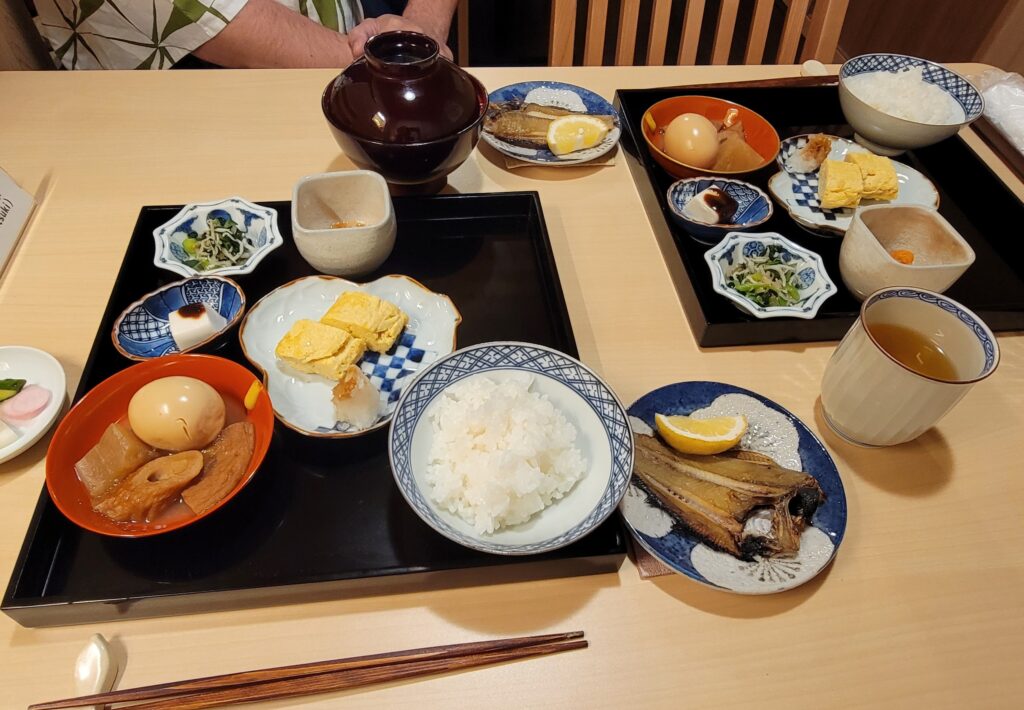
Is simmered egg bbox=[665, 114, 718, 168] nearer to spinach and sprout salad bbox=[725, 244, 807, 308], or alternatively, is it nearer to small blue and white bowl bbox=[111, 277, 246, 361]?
spinach and sprout salad bbox=[725, 244, 807, 308]

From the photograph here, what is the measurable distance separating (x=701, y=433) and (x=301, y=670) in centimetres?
63

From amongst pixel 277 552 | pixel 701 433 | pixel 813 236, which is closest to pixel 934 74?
pixel 813 236

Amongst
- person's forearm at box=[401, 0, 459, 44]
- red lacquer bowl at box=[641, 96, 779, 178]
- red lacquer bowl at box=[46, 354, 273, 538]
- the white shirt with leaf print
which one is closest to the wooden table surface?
red lacquer bowl at box=[46, 354, 273, 538]

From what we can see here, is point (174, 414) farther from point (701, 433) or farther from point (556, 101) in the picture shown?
point (556, 101)

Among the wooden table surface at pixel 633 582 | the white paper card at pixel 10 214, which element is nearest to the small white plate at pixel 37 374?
the wooden table surface at pixel 633 582

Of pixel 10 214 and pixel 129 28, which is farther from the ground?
pixel 129 28

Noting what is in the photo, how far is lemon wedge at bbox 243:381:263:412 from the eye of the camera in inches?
38.7

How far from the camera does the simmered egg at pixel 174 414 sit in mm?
930

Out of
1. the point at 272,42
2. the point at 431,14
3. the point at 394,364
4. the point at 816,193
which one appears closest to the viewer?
the point at 394,364

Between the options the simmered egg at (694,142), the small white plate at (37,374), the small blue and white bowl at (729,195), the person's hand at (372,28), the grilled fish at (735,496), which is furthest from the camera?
the person's hand at (372,28)

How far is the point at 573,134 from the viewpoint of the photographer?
1576 millimetres

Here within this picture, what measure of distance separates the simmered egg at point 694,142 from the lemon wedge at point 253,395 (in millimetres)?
1061

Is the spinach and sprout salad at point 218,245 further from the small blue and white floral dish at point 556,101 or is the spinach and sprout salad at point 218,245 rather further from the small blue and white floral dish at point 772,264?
the small blue and white floral dish at point 772,264

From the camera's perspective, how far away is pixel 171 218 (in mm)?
1307
